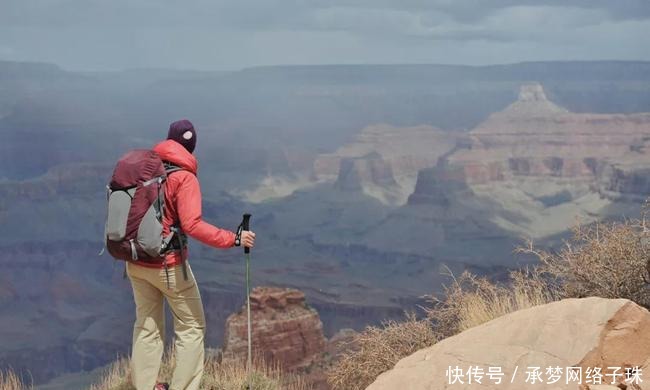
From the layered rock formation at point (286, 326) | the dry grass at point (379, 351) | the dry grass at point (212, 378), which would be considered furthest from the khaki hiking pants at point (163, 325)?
the layered rock formation at point (286, 326)

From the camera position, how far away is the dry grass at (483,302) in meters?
7.55

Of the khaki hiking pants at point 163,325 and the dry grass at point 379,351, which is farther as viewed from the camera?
the dry grass at point 379,351

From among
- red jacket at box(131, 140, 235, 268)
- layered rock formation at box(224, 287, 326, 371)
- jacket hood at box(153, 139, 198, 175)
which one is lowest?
layered rock formation at box(224, 287, 326, 371)

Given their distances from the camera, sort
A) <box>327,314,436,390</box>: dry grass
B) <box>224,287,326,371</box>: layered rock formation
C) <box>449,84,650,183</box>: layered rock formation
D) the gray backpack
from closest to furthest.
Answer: the gray backpack → <box>327,314,436,390</box>: dry grass → <box>224,287,326,371</box>: layered rock formation → <box>449,84,650,183</box>: layered rock formation

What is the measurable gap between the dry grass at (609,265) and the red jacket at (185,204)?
3.37 m

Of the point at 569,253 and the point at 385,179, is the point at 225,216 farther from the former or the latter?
the point at 569,253

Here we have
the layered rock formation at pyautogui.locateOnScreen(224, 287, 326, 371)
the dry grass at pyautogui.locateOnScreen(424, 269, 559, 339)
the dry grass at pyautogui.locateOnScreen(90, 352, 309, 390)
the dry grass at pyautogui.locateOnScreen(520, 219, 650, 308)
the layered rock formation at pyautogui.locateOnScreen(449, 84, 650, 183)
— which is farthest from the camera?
the layered rock formation at pyautogui.locateOnScreen(449, 84, 650, 183)

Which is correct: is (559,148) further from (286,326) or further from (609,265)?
(609,265)

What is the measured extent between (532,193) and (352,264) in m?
36.3

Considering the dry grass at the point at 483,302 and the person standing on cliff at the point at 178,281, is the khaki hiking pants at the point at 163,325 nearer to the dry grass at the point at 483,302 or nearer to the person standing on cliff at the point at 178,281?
the person standing on cliff at the point at 178,281

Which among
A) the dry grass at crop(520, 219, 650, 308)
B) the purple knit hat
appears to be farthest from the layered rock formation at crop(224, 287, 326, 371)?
the purple knit hat

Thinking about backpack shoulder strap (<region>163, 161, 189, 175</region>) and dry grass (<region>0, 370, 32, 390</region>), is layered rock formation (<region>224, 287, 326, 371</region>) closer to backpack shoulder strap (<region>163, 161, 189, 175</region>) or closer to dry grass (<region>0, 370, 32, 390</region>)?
dry grass (<region>0, 370, 32, 390</region>)

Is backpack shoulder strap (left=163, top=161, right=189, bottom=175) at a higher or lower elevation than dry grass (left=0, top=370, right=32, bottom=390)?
higher

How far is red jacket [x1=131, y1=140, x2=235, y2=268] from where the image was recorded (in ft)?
17.5
